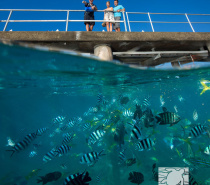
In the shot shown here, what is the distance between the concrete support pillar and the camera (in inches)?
260

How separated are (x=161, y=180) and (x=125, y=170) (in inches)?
255

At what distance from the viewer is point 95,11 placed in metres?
8.16

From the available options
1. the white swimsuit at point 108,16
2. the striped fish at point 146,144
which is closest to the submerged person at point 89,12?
the white swimsuit at point 108,16

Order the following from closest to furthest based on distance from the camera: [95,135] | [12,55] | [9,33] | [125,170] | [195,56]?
[12,55]
[95,135]
[9,33]
[195,56]
[125,170]

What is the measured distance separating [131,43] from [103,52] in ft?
5.24

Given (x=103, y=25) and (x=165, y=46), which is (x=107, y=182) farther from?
(x=103, y=25)

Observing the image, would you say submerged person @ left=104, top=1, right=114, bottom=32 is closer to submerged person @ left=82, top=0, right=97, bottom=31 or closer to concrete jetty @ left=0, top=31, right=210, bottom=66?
submerged person @ left=82, top=0, right=97, bottom=31

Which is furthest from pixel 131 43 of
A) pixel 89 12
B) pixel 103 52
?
pixel 89 12

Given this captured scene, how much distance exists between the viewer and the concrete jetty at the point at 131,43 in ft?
21.7

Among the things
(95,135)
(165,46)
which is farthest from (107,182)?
(165,46)

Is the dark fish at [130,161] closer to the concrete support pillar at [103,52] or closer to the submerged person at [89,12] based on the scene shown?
the concrete support pillar at [103,52]

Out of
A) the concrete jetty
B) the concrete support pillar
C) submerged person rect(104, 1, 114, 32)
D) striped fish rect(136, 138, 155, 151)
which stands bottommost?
striped fish rect(136, 138, 155, 151)

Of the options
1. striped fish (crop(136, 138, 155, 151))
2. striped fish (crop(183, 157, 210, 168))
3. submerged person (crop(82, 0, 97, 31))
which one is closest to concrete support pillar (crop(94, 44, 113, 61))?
submerged person (crop(82, 0, 97, 31))

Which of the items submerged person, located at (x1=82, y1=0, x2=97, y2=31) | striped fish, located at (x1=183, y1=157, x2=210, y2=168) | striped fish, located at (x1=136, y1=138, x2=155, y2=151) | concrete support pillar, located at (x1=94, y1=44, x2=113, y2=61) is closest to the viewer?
striped fish, located at (x1=136, y1=138, x2=155, y2=151)
